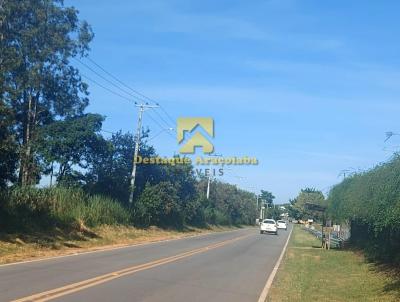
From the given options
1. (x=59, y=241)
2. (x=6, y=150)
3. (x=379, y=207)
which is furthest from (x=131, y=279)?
(x=6, y=150)

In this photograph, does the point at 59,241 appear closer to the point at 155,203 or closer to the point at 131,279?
the point at 131,279

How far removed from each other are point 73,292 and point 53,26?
3274 cm

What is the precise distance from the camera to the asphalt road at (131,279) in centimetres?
1184

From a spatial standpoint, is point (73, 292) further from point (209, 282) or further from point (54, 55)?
point (54, 55)

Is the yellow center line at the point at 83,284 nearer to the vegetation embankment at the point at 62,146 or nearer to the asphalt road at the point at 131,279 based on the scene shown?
the asphalt road at the point at 131,279

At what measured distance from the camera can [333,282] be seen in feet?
56.9

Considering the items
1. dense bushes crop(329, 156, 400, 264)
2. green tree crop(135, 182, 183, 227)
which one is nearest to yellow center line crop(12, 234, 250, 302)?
dense bushes crop(329, 156, 400, 264)

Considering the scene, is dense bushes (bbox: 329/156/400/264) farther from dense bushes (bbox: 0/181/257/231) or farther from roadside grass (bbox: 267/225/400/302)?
dense bushes (bbox: 0/181/257/231)

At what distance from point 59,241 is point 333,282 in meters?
14.6

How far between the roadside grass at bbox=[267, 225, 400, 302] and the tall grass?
40.6 feet

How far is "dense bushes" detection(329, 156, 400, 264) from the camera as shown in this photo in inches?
631

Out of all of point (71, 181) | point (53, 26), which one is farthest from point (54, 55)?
point (71, 181)

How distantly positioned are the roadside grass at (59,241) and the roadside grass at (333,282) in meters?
8.52

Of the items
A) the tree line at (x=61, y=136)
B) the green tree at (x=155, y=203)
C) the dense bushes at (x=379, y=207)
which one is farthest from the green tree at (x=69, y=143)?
the dense bushes at (x=379, y=207)
